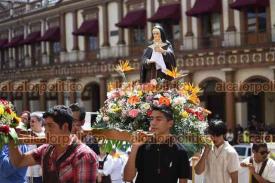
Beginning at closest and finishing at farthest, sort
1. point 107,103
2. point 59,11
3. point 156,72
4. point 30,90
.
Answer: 1. point 107,103
2. point 156,72
3. point 59,11
4. point 30,90

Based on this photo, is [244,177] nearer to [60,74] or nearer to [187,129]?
[187,129]

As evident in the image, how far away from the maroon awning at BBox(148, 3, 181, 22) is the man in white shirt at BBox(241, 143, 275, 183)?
19.3m

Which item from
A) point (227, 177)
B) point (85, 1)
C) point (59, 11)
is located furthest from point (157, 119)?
point (59, 11)

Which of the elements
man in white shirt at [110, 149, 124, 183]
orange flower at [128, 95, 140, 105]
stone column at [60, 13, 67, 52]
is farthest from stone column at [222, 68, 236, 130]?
orange flower at [128, 95, 140, 105]

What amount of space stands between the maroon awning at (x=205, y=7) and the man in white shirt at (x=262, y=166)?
57.8 ft

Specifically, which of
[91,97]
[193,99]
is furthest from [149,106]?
[91,97]

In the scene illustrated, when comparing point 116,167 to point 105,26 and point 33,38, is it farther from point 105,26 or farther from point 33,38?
point 33,38

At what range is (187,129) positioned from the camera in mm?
5816

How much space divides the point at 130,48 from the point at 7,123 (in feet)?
76.2

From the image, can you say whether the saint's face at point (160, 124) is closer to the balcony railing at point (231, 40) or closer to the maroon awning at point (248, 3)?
the balcony railing at point (231, 40)

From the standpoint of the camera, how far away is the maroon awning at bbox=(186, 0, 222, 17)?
76.7 feet

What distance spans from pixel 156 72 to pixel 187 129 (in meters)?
1.55

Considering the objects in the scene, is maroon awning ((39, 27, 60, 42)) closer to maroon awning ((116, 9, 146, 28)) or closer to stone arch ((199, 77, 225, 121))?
maroon awning ((116, 9, 146, 28))

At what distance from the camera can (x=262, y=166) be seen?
246 inches
